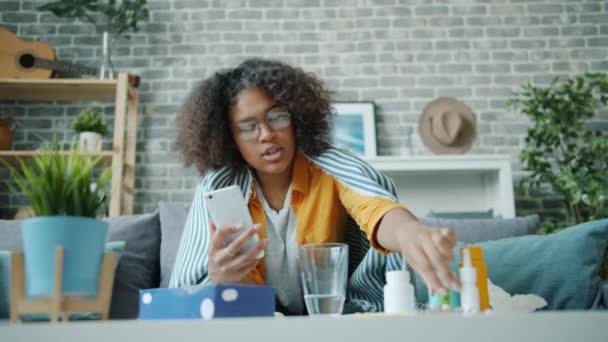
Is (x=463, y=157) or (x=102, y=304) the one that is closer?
(x=102, y=304)

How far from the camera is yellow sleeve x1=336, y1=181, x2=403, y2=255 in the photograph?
127 centimetres

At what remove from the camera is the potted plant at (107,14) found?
3.53 m

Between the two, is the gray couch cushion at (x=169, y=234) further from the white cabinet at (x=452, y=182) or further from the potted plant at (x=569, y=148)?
the potted plant at (x=569, y=148)

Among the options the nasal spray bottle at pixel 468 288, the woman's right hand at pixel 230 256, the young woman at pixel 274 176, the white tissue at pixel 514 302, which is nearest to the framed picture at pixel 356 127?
the young woman at pixel 274 176

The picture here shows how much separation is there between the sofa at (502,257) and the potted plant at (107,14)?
1.61m

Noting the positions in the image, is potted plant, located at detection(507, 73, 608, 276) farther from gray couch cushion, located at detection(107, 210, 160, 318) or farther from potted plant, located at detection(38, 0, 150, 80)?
potted plant, located at detection(38, 0, 150, 80)

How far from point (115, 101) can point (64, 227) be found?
327 centimetres

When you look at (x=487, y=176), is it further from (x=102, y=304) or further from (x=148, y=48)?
(x=102, y=304)

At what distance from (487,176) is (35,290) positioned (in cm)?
324

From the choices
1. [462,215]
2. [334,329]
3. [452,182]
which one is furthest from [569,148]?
[334,329]

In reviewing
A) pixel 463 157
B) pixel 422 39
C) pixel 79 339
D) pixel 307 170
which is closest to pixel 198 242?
pixel 307 170

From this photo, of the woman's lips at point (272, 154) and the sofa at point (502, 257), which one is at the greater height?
the woman's lips at point (272, 154)

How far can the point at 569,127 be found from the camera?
3.38 metres

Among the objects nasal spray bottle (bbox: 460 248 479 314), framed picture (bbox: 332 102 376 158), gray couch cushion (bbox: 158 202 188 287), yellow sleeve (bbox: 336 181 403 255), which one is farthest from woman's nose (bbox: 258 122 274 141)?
framed picture (bbox: 332 102 376 158)
